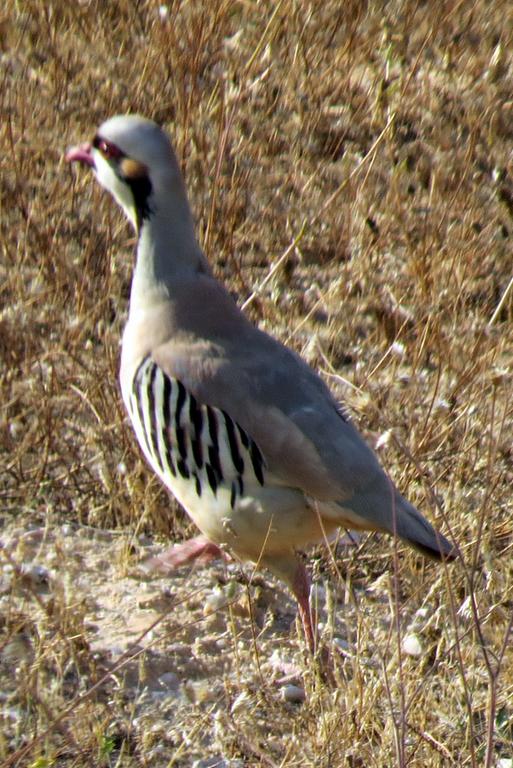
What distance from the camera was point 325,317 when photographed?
565 cm

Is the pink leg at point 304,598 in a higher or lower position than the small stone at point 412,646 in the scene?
higher

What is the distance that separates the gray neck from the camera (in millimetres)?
3898

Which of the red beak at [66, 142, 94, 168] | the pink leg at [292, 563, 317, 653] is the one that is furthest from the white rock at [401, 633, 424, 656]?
the red beak at [66, 142, 94, 168]

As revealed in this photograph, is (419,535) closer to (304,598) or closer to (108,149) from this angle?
(304,598)

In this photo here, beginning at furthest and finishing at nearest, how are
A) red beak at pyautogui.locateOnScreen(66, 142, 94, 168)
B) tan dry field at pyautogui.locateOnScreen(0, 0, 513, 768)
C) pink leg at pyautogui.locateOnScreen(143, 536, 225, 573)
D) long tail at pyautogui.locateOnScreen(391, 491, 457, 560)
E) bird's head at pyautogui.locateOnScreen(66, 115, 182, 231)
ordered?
red beak at pyautogui.locateOnScreen(66, 142, 94, 168) < pink leg at pyautogui.locateOnScreen(143, 536, 225, 573) < bird's head at pyautogui.locateOnScreen(66, 115, 182, 231) < long tail at pyautogui.locateOnScreen(391, 491, 457, 560) < tan dry field at pyautogui.locateOnScreen(0, 0, 513, 768)

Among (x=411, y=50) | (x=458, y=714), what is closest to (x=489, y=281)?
(x=411, y=50)

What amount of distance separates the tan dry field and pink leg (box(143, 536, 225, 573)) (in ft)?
0.18

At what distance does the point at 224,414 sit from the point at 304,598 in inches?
20.2

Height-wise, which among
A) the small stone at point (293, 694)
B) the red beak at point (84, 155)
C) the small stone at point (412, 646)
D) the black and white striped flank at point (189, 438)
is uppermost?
the red beak at point (84, 155)

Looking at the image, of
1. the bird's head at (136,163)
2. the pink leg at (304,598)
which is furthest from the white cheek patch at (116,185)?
the pink leg at (304,598)

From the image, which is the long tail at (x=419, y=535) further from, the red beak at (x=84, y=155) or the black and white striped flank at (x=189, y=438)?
the red beak at (x=84, y=155)

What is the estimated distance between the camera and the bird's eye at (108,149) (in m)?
3.93

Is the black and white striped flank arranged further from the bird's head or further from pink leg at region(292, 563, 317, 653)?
the bird's head

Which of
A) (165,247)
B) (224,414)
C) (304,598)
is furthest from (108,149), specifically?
(304,598)
